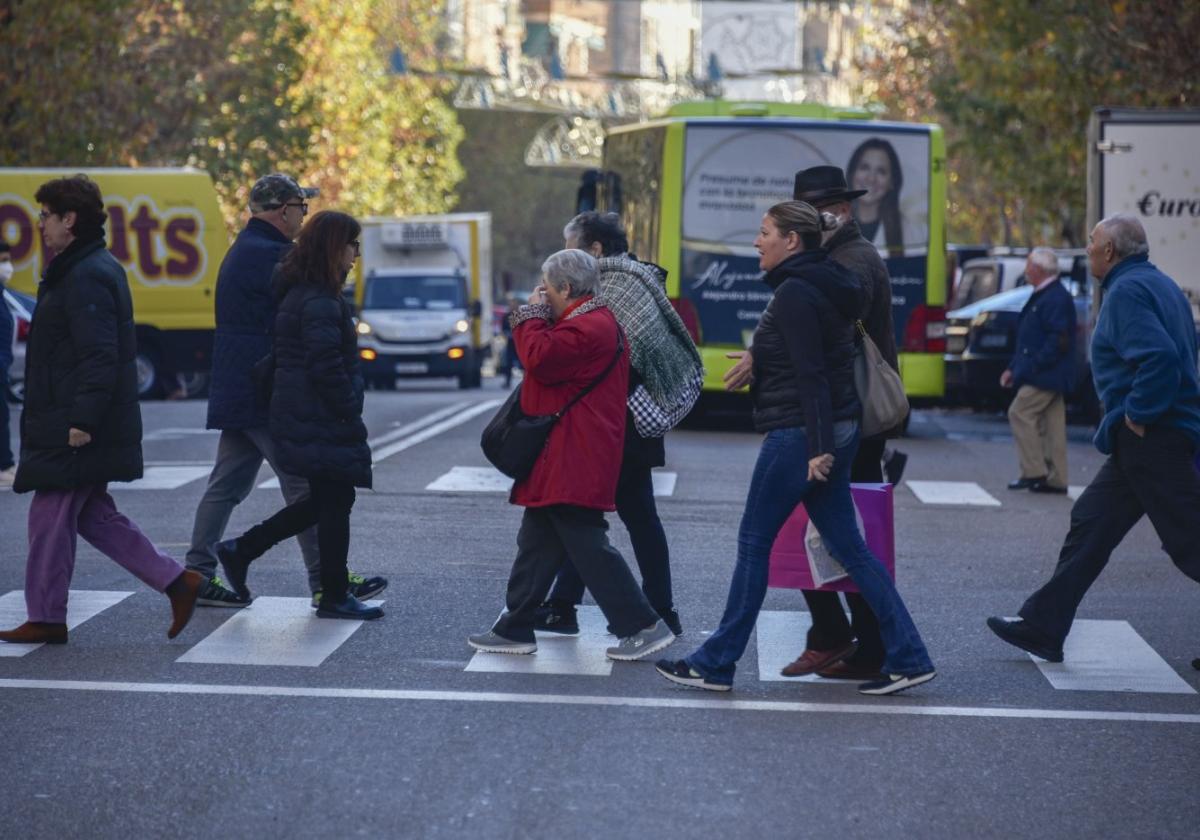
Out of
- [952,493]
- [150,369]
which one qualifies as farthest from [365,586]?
[150,369]

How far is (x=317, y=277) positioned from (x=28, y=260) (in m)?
19.8

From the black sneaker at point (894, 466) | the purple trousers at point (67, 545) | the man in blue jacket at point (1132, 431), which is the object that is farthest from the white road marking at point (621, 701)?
the black sneaker at point (894, 466)

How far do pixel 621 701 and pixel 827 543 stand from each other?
35.5 inches

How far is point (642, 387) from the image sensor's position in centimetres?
882

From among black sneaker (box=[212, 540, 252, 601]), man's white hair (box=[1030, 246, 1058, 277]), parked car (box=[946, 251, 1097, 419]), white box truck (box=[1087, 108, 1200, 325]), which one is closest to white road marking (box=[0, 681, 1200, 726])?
black sneaker (box=[212, 540, 252, 601])

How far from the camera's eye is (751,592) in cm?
789

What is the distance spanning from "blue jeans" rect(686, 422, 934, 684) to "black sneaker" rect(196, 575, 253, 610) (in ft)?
8.40

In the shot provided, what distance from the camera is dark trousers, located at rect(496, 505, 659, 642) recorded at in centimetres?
847

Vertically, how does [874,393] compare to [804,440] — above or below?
above

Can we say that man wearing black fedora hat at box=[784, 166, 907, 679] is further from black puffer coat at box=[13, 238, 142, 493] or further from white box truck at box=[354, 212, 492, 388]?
white box truck at box=[354, 212, 492, 388]

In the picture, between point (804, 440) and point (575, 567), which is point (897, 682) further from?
point (575, 567)

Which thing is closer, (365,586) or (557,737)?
(557,737)

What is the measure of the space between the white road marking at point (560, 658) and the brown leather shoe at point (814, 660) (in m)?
0.66

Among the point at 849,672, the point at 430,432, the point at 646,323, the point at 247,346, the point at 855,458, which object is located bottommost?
the point at 430,432
